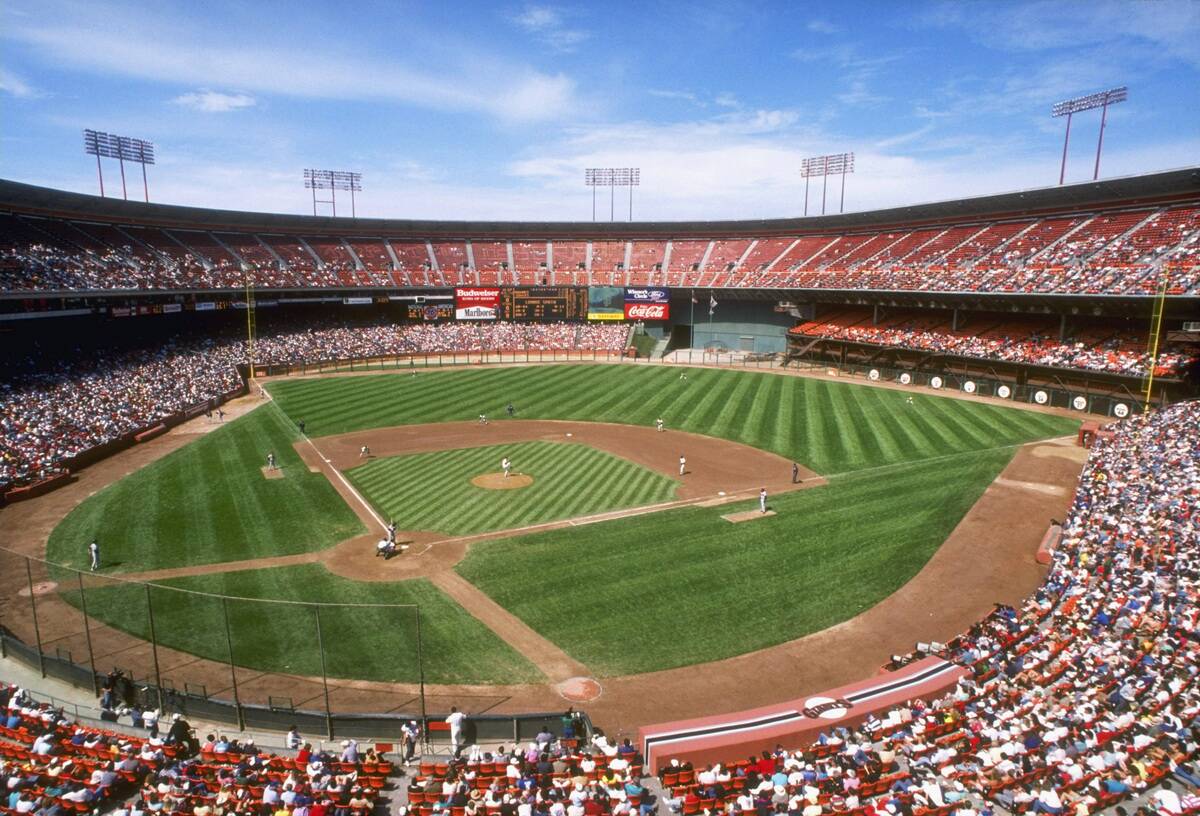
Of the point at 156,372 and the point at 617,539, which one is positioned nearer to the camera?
the point at 617,539

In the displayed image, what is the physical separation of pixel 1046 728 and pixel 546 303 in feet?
231

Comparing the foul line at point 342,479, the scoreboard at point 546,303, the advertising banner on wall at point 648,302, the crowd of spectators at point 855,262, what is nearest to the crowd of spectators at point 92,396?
the crowd of spectators at point 855,262

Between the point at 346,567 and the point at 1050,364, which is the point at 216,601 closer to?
the point at 346,567

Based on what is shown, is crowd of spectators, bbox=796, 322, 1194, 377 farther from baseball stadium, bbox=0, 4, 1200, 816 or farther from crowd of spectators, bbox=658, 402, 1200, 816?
crowd of spectators, bbox=658, 402, 1200, 816

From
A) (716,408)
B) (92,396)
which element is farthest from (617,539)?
(92,396)

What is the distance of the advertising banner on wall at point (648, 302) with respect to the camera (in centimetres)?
7862

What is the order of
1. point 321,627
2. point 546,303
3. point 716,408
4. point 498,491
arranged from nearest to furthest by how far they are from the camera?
point 321,627, point 498,491, point 716,408, point 546,303

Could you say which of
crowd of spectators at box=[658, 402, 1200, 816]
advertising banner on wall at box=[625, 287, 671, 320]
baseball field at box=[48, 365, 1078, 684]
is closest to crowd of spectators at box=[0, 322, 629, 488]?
advertising banner on wall at box=[625, 287, 671, 320]

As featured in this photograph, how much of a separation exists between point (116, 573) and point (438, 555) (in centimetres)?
1047

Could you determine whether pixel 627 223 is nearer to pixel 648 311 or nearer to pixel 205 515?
pixel 648 311

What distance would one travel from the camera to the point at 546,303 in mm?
79750

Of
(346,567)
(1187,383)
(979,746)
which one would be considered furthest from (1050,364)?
(346,567)

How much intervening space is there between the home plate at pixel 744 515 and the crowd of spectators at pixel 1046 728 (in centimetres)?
1038

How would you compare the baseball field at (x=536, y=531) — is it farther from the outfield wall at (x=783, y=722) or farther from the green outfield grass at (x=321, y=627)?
the outfield wall at (x=783, y=722)
